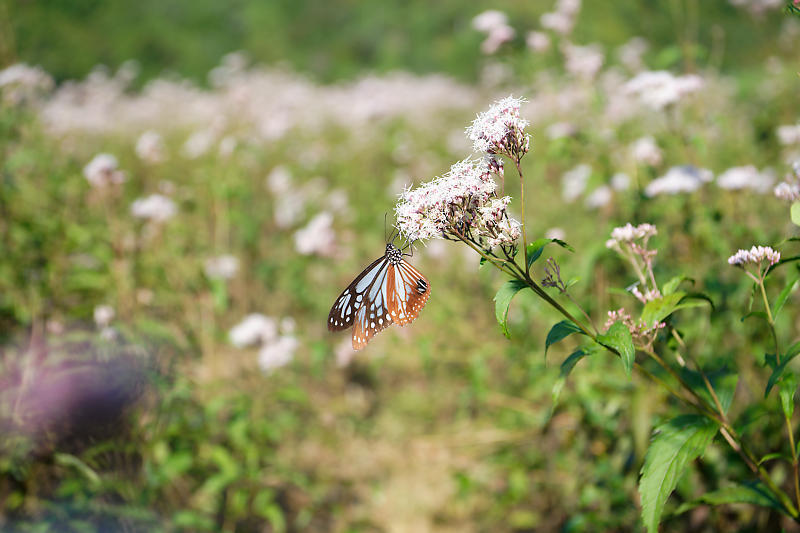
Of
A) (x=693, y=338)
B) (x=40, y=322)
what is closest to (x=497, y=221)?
(x=693, y=338)

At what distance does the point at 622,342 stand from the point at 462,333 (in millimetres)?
2503

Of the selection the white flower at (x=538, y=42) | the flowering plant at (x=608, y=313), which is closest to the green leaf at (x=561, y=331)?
the flowering plant at (x=608, y=313)

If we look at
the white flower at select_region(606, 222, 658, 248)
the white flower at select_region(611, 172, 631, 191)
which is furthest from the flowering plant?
the white flower at select_region(611, 172, 631, 191)

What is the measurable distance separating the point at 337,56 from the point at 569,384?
18930mm

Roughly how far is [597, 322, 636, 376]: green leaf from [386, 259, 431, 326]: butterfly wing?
0.51 metres

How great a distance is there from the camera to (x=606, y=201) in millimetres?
2846

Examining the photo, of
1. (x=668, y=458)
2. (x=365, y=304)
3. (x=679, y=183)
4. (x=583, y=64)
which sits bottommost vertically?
(x=668, y=458)

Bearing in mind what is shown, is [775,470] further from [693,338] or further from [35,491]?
[35,491]

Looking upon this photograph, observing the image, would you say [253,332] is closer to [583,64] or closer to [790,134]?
[583,64]

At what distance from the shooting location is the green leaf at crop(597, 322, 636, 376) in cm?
100

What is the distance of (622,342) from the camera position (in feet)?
3.41

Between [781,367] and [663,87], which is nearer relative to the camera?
[781,367]

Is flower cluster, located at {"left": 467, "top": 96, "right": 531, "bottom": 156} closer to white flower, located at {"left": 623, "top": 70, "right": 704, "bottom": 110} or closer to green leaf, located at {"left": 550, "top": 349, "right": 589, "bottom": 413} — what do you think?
green leaf, located at {"left": 550, "top": 349, "right": 589, "bottom": 413}

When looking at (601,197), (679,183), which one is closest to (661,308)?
(679,183)
